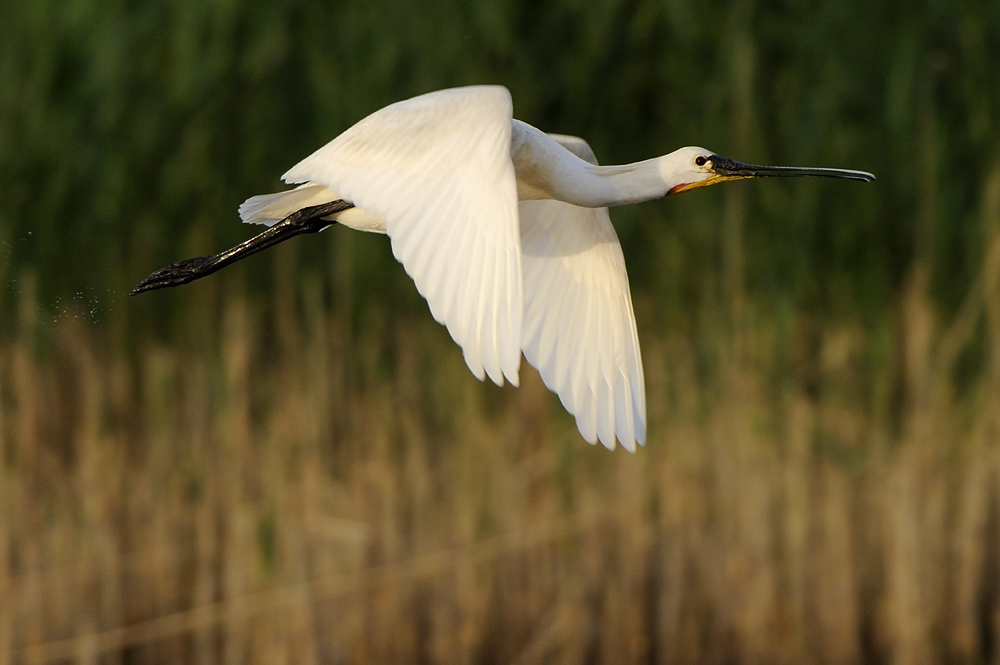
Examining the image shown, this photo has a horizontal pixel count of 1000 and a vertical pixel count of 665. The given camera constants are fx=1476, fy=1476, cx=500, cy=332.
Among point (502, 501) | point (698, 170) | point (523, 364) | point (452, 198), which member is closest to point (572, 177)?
point (698, 170)

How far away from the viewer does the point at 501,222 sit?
257cm

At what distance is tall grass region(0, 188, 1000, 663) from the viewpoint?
4.23 metres

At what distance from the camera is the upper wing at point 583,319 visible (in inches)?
131

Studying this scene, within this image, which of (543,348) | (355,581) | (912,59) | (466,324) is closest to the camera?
(466,324)

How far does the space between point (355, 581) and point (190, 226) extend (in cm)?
117

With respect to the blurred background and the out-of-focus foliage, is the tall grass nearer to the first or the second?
the blurred background

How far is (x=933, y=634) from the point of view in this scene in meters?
4.41

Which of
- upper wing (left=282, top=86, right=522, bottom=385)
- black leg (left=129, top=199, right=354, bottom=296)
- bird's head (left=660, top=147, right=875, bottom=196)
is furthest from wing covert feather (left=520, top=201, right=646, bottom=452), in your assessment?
upper wing (left=282, top=86, right=522, bottom=385)

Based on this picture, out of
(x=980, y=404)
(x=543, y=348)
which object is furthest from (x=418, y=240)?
(x=980, y=404)

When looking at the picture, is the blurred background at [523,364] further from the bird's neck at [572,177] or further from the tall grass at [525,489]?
the bird's neck at [572,177]

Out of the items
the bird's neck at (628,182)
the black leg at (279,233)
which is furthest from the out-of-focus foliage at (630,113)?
the bird's neck at (628,182)

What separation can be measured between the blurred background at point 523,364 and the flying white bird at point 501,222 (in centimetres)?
81

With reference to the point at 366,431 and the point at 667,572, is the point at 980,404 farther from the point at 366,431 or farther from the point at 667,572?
the point at 366,431

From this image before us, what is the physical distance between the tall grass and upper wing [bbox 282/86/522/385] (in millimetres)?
1483
